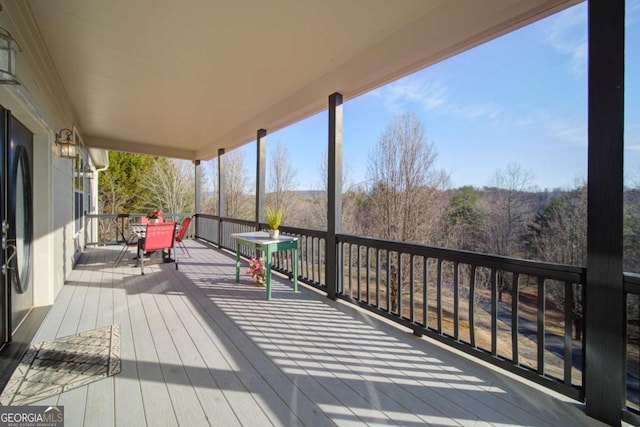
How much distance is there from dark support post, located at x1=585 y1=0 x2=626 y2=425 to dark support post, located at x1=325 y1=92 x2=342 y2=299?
7.79ft

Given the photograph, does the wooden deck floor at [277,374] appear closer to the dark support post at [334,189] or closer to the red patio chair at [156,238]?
the dark support post at [334,189]

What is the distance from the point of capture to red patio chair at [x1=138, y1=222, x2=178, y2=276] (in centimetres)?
473

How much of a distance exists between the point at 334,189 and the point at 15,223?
10.2 feet

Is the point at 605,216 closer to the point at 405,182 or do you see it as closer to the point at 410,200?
the point at 410,200

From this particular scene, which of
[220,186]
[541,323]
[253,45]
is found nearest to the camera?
[541,323]

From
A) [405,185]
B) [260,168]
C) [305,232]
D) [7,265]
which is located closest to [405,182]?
[405,185]

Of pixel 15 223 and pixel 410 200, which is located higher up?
pixel 410 200

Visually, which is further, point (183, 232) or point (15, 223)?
point (183, 232)

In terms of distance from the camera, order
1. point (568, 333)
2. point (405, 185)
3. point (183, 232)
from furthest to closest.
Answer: point (405, 185)
point (183, 232)
point (568, 333)

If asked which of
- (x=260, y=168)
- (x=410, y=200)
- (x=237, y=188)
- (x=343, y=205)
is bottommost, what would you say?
(x=343, y=205)

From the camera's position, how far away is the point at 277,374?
2031 mm

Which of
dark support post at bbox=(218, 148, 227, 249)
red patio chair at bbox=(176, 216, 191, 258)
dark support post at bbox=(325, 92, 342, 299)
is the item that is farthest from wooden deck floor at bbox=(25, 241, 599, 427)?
dark support post at bbox=(218, 148, 227, 249)

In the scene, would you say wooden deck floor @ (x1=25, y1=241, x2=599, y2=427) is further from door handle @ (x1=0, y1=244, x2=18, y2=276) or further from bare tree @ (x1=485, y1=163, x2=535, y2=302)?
bare tree @ (x1=485, y1=163, x2=535, y2=302)

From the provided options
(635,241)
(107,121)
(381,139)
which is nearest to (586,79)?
(635,241)
